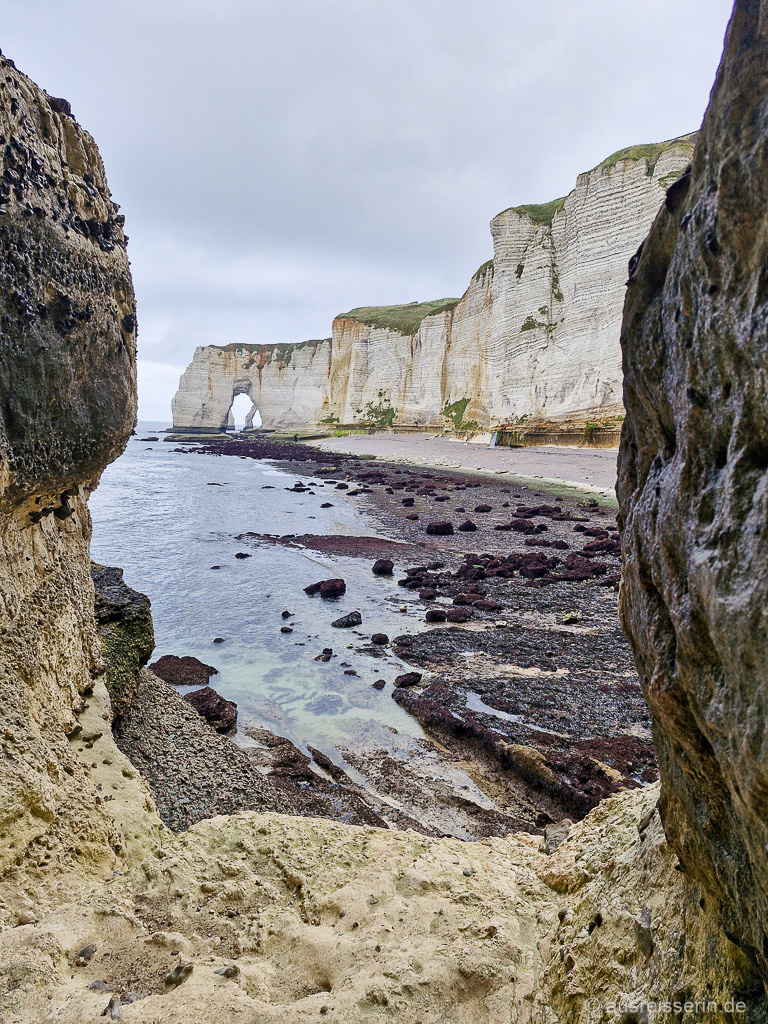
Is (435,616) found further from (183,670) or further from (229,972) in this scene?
(229,972)

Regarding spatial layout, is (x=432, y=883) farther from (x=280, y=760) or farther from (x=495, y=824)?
(x=280, y=760)

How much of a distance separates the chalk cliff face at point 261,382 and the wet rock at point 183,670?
234ft

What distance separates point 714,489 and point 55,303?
3312mm

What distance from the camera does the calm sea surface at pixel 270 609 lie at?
6273 mm

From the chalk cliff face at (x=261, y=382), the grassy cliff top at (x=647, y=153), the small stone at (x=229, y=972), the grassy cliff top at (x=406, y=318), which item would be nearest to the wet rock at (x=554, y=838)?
the small stone at (x=229, y=972)

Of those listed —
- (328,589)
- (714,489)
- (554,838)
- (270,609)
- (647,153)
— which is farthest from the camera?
(647,153)

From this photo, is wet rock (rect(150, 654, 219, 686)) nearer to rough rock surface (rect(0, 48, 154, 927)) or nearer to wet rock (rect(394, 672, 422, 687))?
wet rock (rect(394, 672, 422, 687))

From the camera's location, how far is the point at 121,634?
17.0 ft

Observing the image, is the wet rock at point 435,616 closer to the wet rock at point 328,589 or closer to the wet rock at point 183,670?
the wet rock at point 328,589

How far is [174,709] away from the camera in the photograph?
210 inches

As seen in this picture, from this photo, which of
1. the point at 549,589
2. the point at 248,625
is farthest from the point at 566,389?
the point at 248,625

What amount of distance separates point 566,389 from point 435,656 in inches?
1154

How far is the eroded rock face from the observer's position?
123 cm

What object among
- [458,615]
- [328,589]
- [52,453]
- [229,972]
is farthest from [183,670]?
[229,972]
